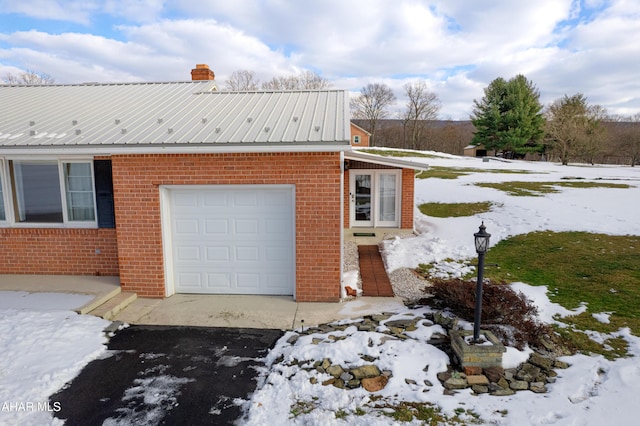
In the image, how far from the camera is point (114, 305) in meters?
6.32

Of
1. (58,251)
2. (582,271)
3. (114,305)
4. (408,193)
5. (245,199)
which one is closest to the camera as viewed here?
(114,305)

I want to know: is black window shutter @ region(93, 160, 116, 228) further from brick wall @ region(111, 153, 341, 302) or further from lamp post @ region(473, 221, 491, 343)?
lamp post @ region(473, 221, 491, 343)

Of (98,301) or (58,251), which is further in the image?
(58,251)

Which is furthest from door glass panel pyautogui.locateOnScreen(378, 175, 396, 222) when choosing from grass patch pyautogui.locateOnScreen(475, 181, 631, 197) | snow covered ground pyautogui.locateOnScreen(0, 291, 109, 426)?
snow covered ground pyautogui.locateOnScreen(0, 291, 109, 426)

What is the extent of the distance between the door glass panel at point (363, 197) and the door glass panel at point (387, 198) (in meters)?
0.40

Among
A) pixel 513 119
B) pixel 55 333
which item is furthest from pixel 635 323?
pixel 513 119

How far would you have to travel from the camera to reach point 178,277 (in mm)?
7203

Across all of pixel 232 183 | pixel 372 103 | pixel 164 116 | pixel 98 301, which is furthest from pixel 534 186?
pixel 372 103

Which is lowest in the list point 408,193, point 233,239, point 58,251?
point 58,251

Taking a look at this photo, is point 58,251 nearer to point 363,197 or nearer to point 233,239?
point 233,239

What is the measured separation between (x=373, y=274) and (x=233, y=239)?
3.25m

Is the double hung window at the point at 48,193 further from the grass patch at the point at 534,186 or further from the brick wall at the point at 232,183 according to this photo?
the grass patch at the point at 534,186

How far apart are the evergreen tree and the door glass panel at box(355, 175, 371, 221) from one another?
116ft

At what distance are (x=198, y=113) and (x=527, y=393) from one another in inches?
290
